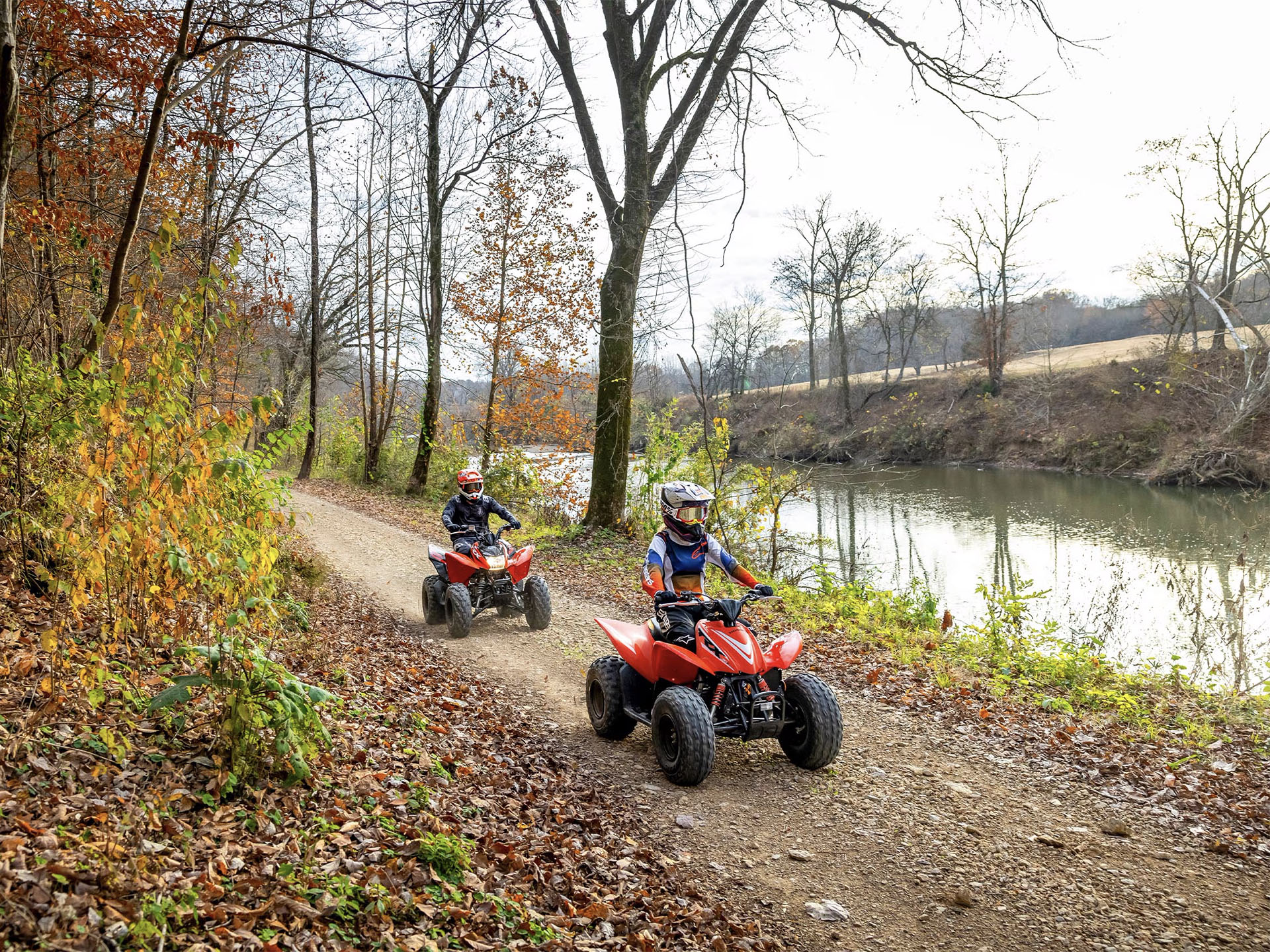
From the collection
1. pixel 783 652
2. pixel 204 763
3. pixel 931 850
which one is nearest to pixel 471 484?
pixel 783 652

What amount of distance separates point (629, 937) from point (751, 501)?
9.21 metres

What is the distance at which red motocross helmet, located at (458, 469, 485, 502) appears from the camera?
28.9ft

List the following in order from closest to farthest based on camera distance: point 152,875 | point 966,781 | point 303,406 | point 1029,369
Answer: point 152,875
point 966,781
point 303,406
point 1029,369

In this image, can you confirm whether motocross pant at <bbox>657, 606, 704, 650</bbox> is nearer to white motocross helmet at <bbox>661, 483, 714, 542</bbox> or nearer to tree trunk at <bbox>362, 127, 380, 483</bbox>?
white motocross helmet at <bbox>661, 483, 714, 542</bbox>

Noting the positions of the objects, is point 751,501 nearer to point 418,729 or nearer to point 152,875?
point 418,729

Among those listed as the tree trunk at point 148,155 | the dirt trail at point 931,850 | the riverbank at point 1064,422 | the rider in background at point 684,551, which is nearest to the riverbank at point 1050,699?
the dirt trail at point 931,850

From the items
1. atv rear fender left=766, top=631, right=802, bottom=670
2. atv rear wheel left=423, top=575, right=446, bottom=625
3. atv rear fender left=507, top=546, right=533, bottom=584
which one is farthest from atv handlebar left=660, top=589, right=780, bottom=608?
atv rear wheel left=423, top=575, right=446, bottom=625

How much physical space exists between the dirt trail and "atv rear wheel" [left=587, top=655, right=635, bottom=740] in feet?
0.44

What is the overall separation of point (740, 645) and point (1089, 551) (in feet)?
41.8

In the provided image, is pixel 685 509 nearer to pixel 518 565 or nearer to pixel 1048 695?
pixel 518 565

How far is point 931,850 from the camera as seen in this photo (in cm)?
408

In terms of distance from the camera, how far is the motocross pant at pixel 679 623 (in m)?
5.12

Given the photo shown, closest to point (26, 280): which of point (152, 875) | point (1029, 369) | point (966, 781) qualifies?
point (152, 875)

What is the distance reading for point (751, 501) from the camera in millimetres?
12102
